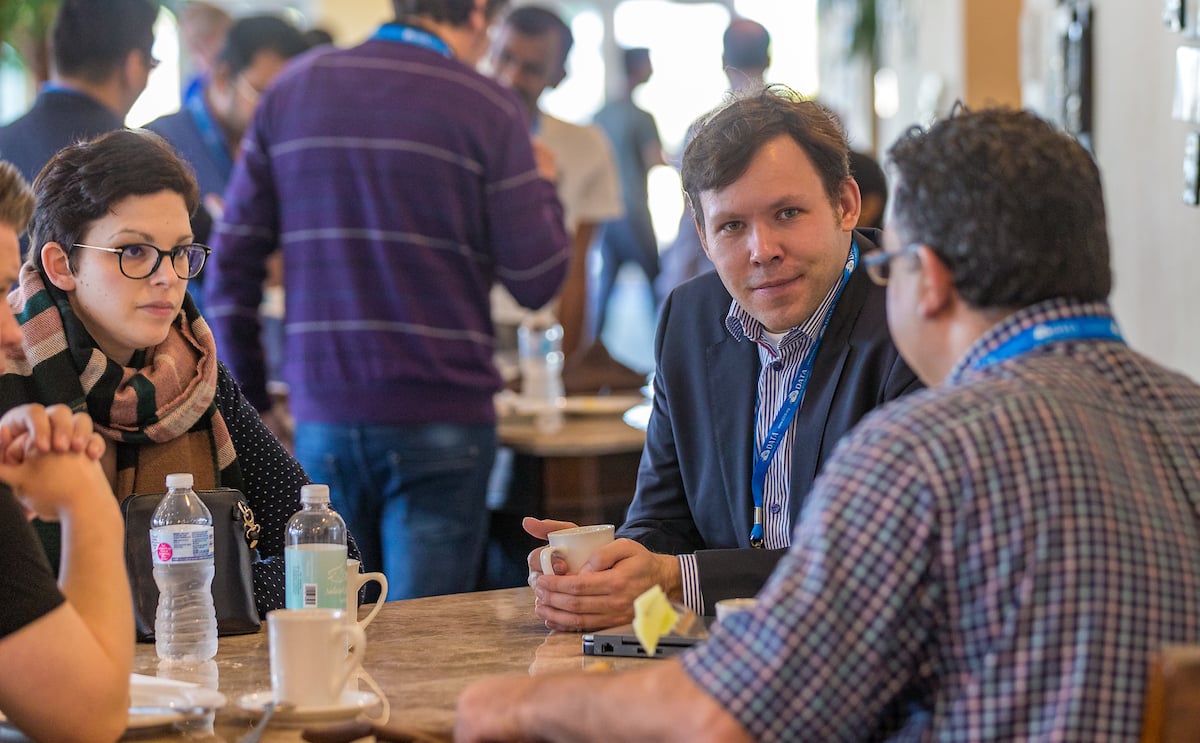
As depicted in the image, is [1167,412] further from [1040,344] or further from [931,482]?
[931,482]

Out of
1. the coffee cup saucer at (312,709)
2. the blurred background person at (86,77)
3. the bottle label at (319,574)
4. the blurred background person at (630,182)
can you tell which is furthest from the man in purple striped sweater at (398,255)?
the blurred background person at (630,182)

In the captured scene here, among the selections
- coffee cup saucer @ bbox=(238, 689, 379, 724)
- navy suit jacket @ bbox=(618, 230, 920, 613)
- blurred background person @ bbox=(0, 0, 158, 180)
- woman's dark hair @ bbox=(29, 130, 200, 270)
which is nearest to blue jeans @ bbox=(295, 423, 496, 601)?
blurred background person @ bbox=(0, 0, 158, 180)

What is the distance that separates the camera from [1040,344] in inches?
51.7

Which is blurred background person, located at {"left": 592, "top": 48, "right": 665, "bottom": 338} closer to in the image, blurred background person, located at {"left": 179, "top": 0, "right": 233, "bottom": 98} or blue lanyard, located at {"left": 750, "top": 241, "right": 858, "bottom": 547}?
blurred background person, located at {"left": 179, "top": 0, "right": 233, "bottom": 98}

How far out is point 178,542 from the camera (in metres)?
1.82

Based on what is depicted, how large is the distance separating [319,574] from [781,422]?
0.75 metres

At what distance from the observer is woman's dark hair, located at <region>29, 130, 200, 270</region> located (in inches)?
84.0

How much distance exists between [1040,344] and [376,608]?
103 centimetres

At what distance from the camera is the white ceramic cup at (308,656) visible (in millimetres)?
1521

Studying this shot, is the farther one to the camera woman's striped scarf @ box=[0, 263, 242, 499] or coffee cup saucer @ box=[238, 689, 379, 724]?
woman's striped scarf @ box=[0, 263, 242, 499]

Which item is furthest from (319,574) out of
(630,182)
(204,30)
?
(630,182)

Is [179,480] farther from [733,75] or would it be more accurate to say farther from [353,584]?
[733,75]

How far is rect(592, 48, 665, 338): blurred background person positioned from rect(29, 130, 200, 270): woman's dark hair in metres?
5.49

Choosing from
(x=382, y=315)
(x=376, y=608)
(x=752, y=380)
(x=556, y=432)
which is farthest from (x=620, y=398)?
(x=376, y=608)
